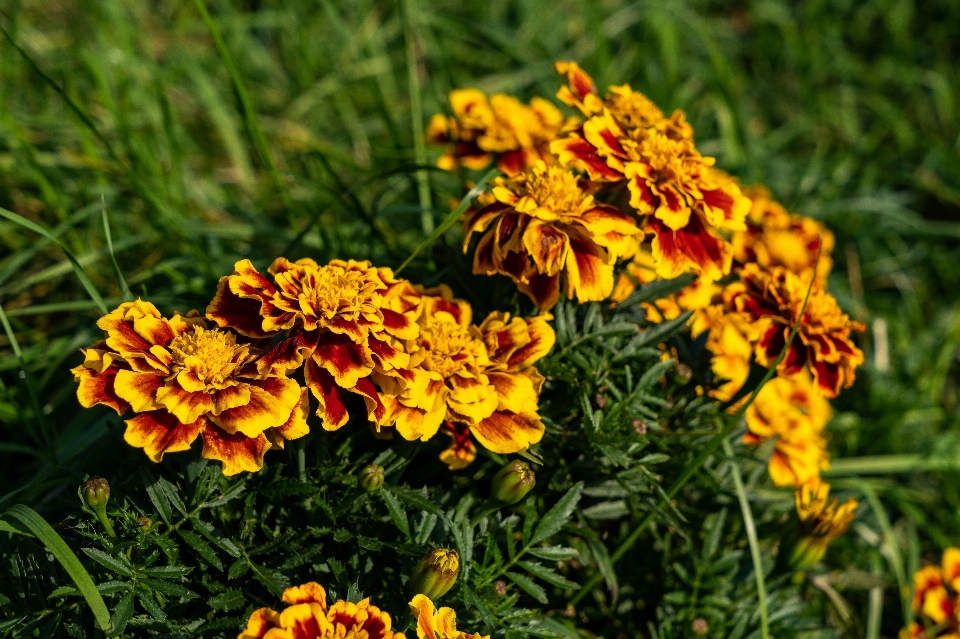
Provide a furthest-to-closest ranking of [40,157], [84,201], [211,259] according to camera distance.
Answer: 1. [40,157]
2. [84,201]
3. [211,259]

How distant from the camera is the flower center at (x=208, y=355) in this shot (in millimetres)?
1267

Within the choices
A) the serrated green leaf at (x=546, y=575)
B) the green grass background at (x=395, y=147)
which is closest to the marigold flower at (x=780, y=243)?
the green grass background at (x=395, y=147)

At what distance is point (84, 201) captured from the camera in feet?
8.23

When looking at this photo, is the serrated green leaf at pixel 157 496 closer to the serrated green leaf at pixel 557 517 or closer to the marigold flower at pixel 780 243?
the serrated green leaf at pixel 557 517

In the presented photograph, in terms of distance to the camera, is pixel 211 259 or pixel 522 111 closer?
pixel 522 111

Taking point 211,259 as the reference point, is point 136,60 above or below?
above

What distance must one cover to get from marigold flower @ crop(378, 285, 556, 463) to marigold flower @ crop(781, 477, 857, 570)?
633mm

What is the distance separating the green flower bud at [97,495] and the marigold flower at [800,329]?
1.08m

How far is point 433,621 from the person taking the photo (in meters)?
1.21

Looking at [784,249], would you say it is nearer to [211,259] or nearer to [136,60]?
[211,259]

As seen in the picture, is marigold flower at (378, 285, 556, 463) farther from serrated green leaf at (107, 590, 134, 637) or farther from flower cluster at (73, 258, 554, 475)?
serrated green leaf at (107, 590, 134, 637)

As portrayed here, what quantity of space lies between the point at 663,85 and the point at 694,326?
1.76m

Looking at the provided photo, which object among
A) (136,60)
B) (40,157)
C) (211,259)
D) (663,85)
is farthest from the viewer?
(663,85)

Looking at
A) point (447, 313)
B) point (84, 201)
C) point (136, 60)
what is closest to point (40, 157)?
point (84, 201)
